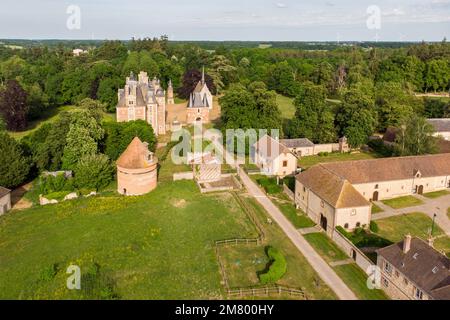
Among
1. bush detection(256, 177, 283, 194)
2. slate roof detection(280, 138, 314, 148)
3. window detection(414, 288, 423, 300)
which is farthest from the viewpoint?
slate roof detection(280, 138, 314, 148)

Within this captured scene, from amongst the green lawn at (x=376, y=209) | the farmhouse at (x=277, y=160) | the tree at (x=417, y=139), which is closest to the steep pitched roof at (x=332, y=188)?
the green lawn at (x=376, y=209)

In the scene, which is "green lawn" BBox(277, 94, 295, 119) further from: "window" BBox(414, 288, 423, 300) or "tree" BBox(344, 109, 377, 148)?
"window" BBox(414, 288, 423, 300)

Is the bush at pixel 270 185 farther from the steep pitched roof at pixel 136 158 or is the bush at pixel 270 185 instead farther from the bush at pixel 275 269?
the bush at pixel 275 269

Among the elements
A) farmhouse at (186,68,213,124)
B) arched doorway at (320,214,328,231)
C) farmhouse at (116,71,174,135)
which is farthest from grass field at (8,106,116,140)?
arched doorway at (320,214,328,231)

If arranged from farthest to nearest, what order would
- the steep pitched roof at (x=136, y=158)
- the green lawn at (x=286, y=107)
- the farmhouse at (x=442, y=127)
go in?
the green lawn at (x=286, y=107) < the farmhouse at (x=442, y=127) < the steep pitched roof at (x=136, y=158)

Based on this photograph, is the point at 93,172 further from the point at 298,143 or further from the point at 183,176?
the point at 298,143
